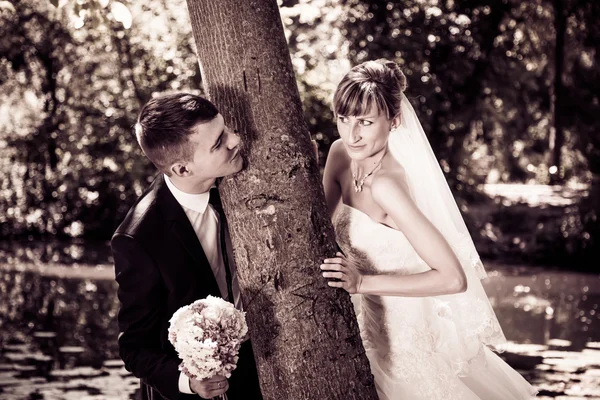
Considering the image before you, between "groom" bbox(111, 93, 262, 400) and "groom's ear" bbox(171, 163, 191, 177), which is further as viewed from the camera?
"groom's ear" bbox(171, 163, 191, 177)

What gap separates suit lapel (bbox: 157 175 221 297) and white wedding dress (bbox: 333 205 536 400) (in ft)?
2.48

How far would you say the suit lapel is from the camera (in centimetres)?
313

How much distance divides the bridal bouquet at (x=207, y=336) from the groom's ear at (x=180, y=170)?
1.99 ft

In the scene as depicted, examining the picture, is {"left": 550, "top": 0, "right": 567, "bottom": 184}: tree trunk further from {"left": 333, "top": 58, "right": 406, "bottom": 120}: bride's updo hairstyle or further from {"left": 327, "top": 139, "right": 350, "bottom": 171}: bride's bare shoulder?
{"left": 333, "top": 58, "right": 406, "bottom": 120}: bride's updo hairstyle

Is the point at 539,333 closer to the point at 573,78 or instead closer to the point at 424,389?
the point at 424,389

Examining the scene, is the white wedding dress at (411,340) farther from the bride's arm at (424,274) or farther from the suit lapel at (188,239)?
the suit lapel at (188,239)

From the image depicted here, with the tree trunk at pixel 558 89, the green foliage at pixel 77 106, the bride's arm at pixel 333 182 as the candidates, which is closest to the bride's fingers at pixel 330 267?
the bride's arm at pixel 333 182

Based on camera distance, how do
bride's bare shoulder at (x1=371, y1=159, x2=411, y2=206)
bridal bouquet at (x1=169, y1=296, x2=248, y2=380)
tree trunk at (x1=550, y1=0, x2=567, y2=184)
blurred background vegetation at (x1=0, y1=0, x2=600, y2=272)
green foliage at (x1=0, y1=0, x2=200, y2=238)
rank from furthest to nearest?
tree trunk at (x1=550, y1=0, x2=567, y2=184)
green foliage at (x1=0, y1=0, x2=200, y2=238)
blurred background vegetation at (x1=0, y1=0, x2=600, y2=272)
bride's bare shoulder at (x1=371, y1=159, x2=411, y2=206)
bridal bouquet at (x1=169, y1=296, x2=248, y2=380)

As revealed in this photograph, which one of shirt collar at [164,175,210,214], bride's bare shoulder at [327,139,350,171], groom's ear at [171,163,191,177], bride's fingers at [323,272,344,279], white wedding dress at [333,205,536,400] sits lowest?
white wedding dress at [333,205,536,400]

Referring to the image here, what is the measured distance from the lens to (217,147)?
295 centimetres

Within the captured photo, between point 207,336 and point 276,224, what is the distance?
53cm

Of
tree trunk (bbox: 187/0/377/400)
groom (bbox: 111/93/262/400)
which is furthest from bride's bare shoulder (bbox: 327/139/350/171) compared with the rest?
groom (bbox: 111/93/262/400)

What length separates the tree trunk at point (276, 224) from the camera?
9.57 feet

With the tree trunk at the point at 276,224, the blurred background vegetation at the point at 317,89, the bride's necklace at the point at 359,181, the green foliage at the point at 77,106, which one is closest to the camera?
the tree trunk at the point at 276,224
